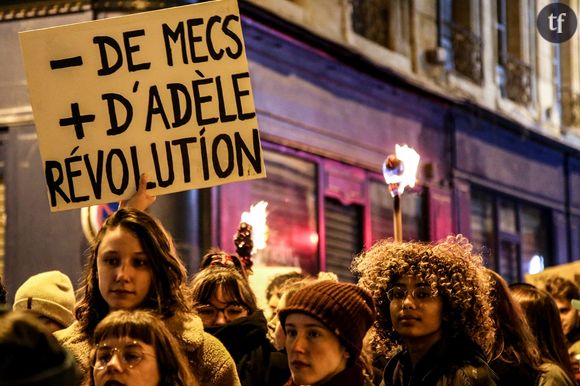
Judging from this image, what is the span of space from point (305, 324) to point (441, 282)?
928 millimetres

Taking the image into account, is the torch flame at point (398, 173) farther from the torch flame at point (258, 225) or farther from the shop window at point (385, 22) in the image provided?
the shop window at point (385, 22)

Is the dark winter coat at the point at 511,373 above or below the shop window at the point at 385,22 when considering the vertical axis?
below

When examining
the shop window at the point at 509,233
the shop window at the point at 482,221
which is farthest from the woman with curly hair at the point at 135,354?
the shop window at the point at 482,221

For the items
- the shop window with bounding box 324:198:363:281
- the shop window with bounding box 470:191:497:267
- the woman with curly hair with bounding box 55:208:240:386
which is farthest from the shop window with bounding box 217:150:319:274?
the woman with curly hair with bounding box 55:208:240:386

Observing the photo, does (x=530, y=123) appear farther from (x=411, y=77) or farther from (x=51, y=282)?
(x=51, y=282)

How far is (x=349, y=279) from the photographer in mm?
16750

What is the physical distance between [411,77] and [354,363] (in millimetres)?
13125

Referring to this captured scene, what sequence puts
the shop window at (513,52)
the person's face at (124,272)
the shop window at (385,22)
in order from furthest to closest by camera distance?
the shop window at (513,52) → the shop window at (385,22) → the person's face at (124,272)

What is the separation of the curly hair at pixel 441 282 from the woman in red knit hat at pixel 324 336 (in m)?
0.67

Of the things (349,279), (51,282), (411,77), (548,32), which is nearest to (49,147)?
(51,282)

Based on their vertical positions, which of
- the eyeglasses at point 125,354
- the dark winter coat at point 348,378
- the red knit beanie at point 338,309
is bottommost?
the dark winter coat at point 348,378

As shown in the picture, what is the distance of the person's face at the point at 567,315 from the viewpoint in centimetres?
893

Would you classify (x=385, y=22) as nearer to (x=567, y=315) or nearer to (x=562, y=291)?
(x=562, y=291)

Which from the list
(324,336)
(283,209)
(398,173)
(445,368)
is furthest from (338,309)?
(283,209)
